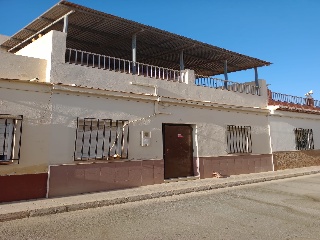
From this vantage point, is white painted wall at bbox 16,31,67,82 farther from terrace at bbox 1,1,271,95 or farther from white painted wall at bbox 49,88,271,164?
white painted wall at bbox 49,88,271,164

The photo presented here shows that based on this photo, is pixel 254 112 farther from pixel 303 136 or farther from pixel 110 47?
pixel 110 47

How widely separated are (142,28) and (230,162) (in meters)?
6.94

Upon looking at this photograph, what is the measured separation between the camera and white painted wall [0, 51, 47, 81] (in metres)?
7.38

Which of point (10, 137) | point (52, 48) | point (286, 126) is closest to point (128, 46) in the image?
point (52, 48)

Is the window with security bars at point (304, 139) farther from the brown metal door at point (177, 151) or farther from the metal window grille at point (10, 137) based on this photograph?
the metal window grille at point (10, 137)

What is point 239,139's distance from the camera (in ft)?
41.9

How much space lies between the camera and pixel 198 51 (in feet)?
41.8

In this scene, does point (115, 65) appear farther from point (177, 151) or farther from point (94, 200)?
point (94, 200)

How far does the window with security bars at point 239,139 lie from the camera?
1238 cm

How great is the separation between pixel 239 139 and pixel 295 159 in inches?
182

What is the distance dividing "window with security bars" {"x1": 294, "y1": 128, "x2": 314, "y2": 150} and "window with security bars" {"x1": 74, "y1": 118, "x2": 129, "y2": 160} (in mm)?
11176

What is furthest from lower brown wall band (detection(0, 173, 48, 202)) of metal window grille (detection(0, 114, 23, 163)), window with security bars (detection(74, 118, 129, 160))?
window with security bars (detection(74, 118, 129, 160))

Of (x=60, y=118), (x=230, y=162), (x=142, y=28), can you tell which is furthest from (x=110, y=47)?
(x=230, y=162)

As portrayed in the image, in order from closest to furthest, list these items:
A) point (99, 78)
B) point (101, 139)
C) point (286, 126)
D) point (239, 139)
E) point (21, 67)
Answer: point (21, 67), point (101, 139), point (99, 78), point (239, 139), point (286, 126)
